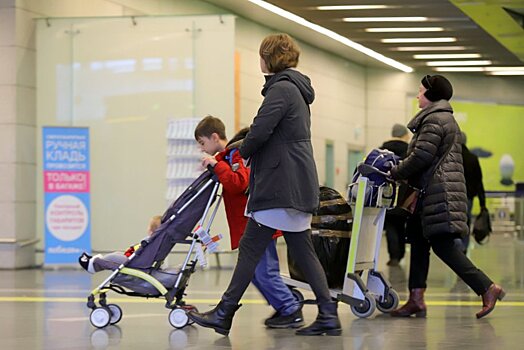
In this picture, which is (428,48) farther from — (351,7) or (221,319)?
(221,319)

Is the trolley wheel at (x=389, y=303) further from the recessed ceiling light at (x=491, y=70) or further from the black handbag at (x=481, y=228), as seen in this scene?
the recessed ceiling light at (x=491, y=70)

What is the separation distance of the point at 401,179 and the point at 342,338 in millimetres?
1427

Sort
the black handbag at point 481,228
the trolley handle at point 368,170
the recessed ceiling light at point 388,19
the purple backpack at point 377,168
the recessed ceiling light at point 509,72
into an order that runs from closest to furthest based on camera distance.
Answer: the trolley handle at point 368,170
the purple backpack at point 377,168
the black handbag at point 481,228
the recessed ceiling light at point 388,19
the recessed ceiling light at point 509,72

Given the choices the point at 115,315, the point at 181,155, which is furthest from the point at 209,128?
the point at 181,155

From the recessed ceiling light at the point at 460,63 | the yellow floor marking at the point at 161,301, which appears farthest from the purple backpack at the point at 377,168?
the recessed ceiling light at the point at 460,63

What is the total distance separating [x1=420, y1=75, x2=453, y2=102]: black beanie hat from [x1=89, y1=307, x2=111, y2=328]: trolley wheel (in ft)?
8.69

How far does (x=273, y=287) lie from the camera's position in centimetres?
722

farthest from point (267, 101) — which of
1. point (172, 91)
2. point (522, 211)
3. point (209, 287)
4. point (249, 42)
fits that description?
point (522, 211)

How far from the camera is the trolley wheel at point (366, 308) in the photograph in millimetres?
7590

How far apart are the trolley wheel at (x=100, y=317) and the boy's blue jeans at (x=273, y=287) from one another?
95cm

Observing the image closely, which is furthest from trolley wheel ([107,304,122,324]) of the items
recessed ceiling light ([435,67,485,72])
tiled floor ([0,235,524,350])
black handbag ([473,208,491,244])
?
recessed ceiling light ([435,67,485,72])

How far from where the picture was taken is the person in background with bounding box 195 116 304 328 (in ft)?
22.6

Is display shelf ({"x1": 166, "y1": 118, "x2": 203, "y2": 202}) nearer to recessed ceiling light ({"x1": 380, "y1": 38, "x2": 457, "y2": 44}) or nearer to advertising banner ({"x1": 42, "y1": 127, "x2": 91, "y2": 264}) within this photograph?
advertising banner ({"x1": 42, "y1": 127, "x2": 91, "y2": 264})

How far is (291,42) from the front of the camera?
260 inches
